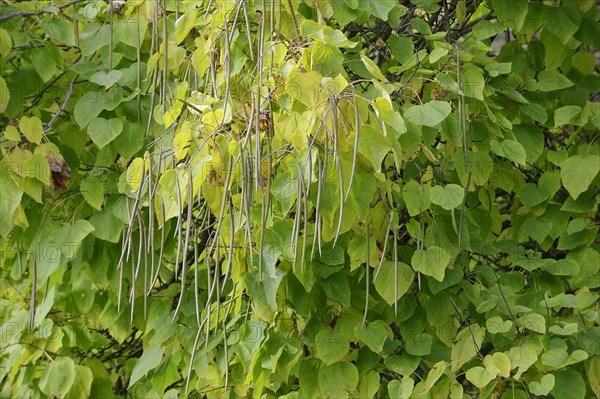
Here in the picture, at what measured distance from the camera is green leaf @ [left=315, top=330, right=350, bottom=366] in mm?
1272

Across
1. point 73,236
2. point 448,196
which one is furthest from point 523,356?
point 73,236

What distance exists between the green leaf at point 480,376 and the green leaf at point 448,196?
260 millimetres

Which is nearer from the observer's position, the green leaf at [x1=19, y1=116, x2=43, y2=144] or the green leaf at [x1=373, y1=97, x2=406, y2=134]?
the green leaf at [x1=373, y1=97, x2=406, y2=134]

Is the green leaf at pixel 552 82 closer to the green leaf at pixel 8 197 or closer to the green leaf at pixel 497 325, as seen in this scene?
the green leaf at pixel 497 325

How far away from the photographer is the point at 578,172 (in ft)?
4.57

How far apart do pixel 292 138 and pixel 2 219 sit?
63 cm

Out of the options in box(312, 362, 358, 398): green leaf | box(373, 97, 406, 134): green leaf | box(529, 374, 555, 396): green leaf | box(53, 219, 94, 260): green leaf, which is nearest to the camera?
box(373, 97, 406, 134): green leaf

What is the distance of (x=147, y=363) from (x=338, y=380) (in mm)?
373

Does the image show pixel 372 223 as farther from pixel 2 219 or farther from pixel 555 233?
pixel 2 219

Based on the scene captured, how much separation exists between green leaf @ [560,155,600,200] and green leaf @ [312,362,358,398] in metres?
0.47

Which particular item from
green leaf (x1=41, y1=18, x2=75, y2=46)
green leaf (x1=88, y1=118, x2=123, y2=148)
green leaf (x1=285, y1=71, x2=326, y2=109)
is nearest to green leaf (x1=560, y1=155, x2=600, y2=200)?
green leaf (x1=285, y1=71, x2=326, y2=109)

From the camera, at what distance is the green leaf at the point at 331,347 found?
127 centimetres

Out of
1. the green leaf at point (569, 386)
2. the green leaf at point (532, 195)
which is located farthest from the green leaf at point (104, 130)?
the green leaf at point (569, 386)

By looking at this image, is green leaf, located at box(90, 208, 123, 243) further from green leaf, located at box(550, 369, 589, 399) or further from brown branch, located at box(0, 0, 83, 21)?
green leaf, located at box(550, 369, 589, 399)
